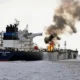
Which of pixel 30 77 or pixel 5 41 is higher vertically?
pixel 5 41

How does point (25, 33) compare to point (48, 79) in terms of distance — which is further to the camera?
point (25, 33)

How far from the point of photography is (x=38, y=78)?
8062 centimetres

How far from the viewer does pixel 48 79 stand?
79500 millimetres

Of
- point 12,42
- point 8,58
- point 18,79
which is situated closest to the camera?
point 18,79

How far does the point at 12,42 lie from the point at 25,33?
6851 millimetres

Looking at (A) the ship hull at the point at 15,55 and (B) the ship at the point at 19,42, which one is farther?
(B) the ship at the point at 19,42

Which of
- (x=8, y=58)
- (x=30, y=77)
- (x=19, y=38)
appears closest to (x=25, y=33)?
(x=19, y=38)

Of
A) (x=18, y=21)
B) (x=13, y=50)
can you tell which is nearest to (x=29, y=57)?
(x=13, y=50)

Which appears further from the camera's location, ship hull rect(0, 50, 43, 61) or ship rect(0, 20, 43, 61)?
ship rect(0, 20, 43, 61)

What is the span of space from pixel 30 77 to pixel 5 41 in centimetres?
8032

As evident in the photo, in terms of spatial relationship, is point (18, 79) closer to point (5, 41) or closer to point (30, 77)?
point (30, 77)

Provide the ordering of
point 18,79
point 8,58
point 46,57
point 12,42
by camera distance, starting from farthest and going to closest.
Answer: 1. point 46,57
2. point 12,42
3. point 8,58
4. point 18,79

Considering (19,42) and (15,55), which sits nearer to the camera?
(15,55)

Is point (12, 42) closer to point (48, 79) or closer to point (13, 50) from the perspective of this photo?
point (13, 50)
